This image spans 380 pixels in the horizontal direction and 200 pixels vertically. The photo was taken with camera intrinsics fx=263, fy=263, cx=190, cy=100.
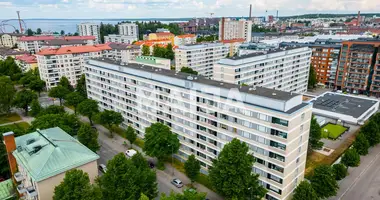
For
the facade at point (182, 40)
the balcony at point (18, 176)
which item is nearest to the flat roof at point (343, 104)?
the balcony at point (18, 176)

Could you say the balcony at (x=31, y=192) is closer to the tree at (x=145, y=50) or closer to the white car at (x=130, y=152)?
the white car at (x=130, y=152)

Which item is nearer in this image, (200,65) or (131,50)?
(200,65)

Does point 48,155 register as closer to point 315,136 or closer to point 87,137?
point 87,137

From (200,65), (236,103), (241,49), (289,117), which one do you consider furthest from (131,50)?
(289,117)

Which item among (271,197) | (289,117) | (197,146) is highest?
(289,117)

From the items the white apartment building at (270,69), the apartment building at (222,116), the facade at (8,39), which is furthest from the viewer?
the facade at (8,39)

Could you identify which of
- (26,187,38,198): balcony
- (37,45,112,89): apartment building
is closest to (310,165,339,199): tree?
(26,187,38,198): balcony

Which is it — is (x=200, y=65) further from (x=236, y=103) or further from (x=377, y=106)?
(x=236, y=103)
